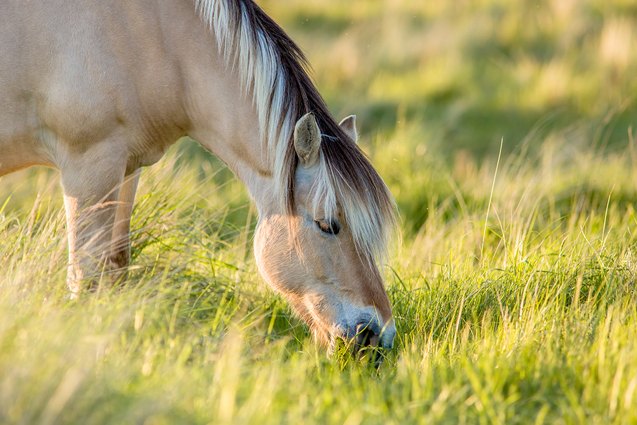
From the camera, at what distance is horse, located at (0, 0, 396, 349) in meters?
3.65

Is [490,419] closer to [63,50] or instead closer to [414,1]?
[63,50]

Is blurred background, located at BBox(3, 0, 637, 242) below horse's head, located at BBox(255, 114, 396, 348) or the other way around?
below

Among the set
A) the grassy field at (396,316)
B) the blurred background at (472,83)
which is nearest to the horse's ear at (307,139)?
the grassy field at (396,316)

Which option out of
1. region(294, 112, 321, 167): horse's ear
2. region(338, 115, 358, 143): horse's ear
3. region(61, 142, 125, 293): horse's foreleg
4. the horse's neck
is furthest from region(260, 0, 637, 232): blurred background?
region(61, 142, 125, 293): horse's foreleg

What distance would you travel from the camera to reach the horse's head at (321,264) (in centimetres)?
359

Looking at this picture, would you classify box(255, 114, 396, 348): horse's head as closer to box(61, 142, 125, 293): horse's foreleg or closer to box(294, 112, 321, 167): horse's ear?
box(294, 112, 321, 167): horse's ear

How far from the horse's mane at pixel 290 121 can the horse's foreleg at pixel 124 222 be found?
2.47 ft

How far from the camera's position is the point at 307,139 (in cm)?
359

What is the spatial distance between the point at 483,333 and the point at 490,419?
797 millimetres

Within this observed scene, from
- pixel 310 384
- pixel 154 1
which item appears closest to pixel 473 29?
pixel 154 1

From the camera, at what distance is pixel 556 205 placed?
236 inches

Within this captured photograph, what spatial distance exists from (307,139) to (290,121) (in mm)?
174

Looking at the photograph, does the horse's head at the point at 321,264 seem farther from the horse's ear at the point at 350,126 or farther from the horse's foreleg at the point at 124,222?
the horse's foreleg at the point at 124,222

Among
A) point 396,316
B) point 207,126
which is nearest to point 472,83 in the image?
point 396,316
